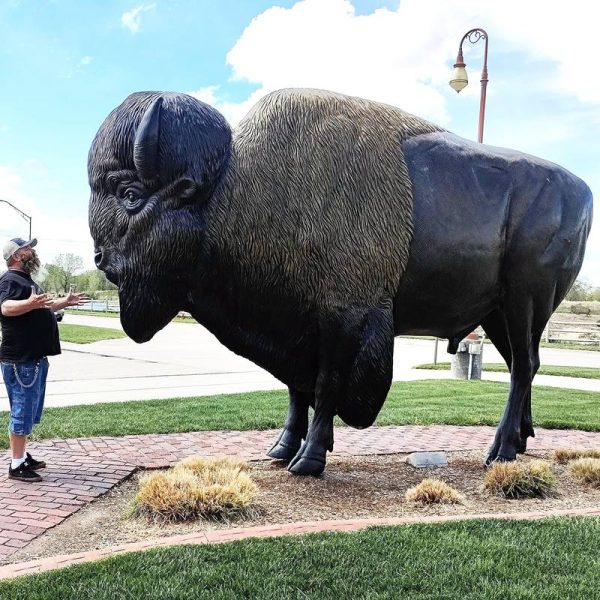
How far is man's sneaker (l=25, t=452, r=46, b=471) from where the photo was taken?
5.16m

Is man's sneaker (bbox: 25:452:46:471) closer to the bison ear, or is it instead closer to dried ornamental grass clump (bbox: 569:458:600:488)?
the bison ear

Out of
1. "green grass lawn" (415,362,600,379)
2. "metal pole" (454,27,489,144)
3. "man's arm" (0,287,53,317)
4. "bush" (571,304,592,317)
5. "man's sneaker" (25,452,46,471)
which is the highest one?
"metal pole" (454,27,489,144)

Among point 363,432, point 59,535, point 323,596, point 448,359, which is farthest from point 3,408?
point 448,359

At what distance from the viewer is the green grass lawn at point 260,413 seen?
7.41 meters

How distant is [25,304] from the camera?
4.71 m

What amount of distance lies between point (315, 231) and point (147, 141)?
118cm

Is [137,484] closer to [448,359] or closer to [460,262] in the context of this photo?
[460,262]

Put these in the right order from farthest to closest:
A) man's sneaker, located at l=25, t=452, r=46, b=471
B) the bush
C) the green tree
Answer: the green tree
the bush
man's sneaker, located at l=25, t=452, r=46, b=471

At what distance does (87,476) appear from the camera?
17.0ft

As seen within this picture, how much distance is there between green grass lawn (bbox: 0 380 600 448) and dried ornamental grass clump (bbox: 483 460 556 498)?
329cm

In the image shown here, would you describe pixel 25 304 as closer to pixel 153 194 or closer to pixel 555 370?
pixel 153 194

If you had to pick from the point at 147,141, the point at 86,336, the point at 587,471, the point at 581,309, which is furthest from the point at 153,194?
the point at 581,309

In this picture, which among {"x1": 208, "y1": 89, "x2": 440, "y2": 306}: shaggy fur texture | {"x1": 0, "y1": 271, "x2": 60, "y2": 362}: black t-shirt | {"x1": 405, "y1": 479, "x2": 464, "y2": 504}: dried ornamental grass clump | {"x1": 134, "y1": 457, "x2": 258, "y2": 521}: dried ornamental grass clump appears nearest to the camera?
{"x1": 134, "y1": 457, "x2": 258, "y2": 521}: dried ornamental grass clump

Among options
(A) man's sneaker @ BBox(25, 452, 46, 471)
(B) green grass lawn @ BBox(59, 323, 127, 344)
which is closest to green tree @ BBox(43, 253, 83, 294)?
(B) green grass lawn @ BBox(59, 323, 127, 344)
